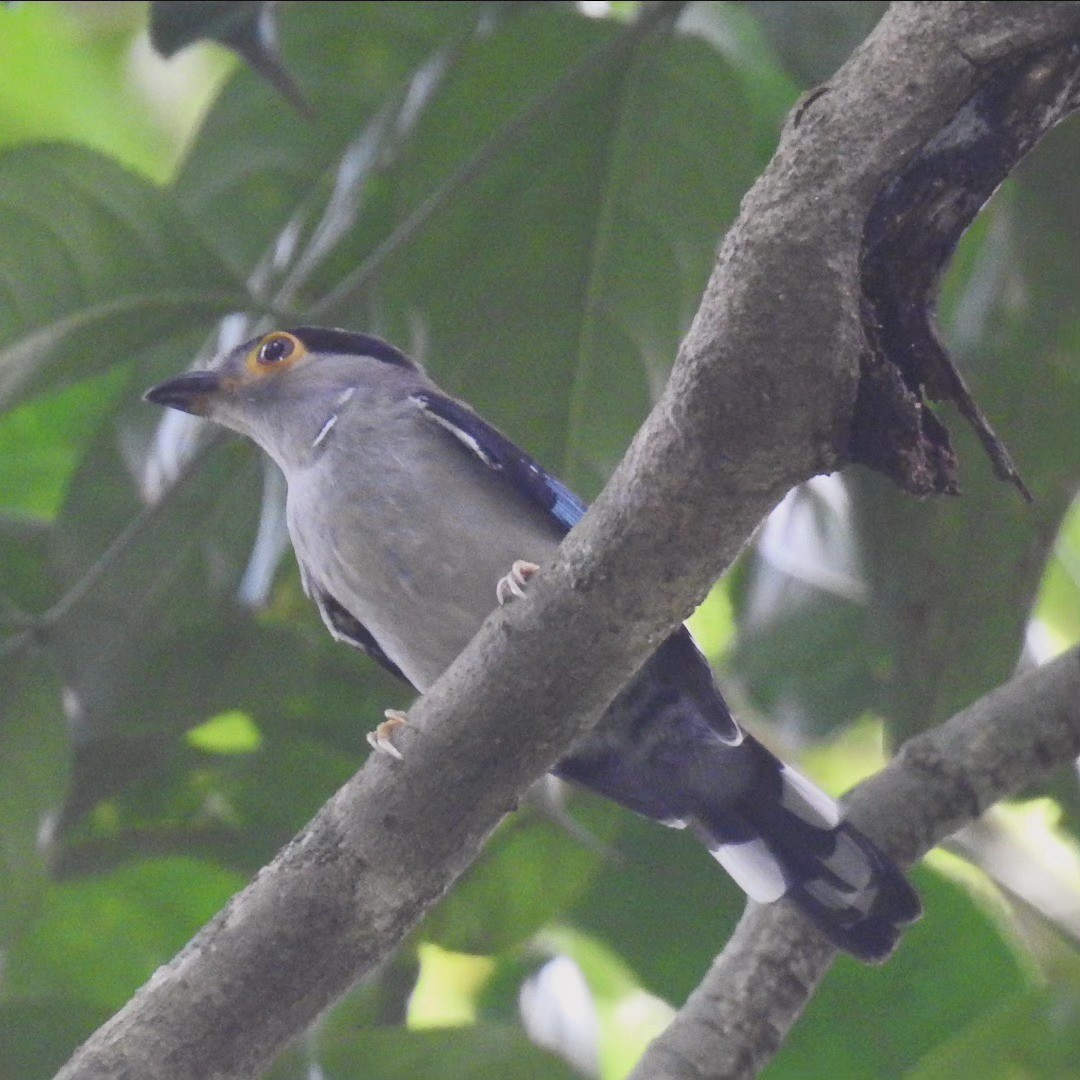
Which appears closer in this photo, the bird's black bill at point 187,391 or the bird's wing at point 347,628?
the bird's wing at point 347,628

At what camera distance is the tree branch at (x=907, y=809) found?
2.76 meters

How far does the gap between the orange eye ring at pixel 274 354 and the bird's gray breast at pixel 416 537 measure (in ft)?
1.47

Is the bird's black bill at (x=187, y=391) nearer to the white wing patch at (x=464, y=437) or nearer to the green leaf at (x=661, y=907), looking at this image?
the white wing patch at (x=464, y=437)

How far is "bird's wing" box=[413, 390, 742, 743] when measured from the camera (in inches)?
117

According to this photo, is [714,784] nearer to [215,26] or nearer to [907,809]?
[907,809]

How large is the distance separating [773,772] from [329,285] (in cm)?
144

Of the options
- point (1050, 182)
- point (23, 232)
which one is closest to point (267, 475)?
point (23, 232)

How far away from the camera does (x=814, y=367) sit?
1.74 metres

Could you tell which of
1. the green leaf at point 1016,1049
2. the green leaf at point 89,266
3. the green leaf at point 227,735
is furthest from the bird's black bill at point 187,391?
the green leaf at point 1016,1049

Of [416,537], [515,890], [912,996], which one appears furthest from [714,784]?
[416,537]

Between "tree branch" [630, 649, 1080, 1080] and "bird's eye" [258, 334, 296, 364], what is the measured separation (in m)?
1.54

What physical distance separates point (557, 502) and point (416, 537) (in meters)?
0.27

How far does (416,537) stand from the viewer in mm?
3096

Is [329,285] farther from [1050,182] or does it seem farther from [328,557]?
[1050,182]
